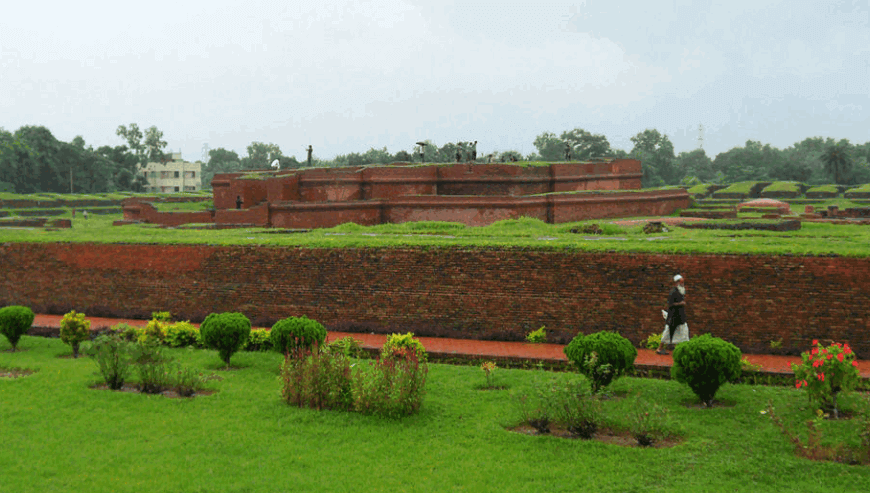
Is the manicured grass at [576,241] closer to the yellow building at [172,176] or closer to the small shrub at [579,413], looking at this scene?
the small shrub at [579,413]

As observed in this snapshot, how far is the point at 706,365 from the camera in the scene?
5707 millimetres

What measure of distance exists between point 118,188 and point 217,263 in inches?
1794

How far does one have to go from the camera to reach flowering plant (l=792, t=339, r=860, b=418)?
527cm

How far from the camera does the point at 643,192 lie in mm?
19000

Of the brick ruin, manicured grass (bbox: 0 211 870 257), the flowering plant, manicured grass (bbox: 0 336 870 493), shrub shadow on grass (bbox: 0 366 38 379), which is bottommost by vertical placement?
shrub shadow on grass (bbox: 0 366 38 379)

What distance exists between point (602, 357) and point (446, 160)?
33.5 meters

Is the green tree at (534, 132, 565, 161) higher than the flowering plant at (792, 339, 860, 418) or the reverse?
higher

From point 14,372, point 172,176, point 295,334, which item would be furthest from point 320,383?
point 172,176

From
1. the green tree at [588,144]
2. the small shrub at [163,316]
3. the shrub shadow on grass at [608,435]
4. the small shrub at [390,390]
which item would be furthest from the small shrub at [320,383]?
the green tree at [588,144]

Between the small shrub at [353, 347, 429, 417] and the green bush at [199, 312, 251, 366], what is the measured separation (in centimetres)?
204

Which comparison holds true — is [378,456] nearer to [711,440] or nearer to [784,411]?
[711,440]

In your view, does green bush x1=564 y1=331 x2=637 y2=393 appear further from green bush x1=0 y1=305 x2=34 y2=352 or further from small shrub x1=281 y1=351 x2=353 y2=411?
green bush x1=0 y1=305 x2=34 y2=352

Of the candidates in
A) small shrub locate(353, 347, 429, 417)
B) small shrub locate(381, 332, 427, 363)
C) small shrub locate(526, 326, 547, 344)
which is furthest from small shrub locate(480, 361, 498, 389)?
small shrub locate(526, 326, 547, 344)

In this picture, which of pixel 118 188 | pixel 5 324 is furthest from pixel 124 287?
pixel 118 188
